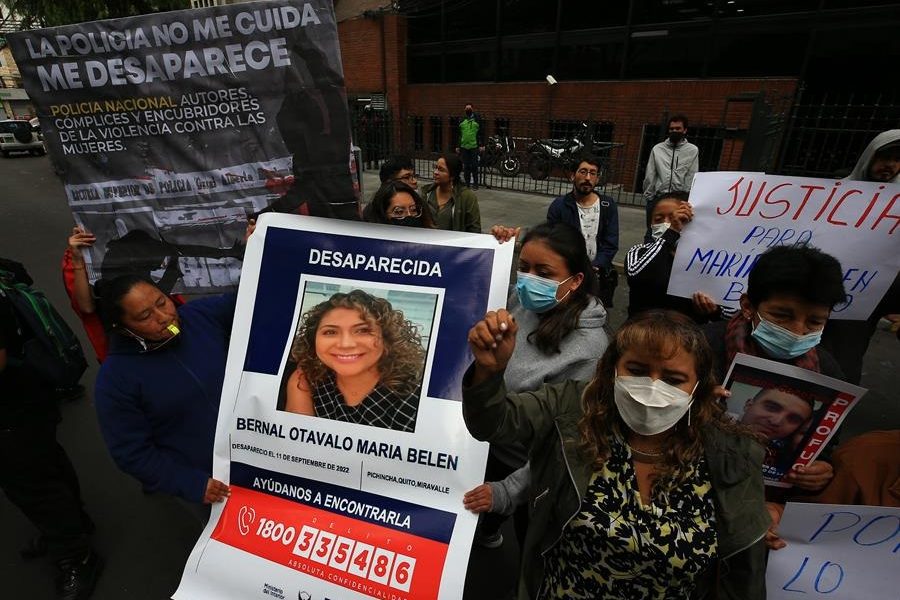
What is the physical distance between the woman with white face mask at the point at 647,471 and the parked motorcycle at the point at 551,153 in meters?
10.6

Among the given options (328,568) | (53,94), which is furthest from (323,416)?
(53,94)

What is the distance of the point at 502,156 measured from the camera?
41.2ft

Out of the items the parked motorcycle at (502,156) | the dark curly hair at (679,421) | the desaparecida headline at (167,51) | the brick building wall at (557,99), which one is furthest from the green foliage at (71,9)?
the dark curly hair at (679,421)

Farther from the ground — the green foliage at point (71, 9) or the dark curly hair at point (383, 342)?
the green foliage at point (71, 9)

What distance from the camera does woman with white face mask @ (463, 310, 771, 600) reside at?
3.88ft

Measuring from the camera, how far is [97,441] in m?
3.27

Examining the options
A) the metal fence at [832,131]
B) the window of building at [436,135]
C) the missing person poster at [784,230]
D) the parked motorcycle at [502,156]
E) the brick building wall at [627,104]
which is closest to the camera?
the missing person poster at [784,230]

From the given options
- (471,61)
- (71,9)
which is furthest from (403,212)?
(471,61)

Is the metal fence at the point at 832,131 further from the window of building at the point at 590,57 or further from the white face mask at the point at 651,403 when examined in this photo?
the window of building at the point at 590,57

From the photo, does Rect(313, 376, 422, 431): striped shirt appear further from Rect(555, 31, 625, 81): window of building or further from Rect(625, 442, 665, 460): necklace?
Rect(555, 31, 625, 81): window of building

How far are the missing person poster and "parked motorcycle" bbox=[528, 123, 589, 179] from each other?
9379 mm

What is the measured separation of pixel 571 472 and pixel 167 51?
7.14 feet

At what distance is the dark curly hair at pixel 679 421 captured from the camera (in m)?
1.21

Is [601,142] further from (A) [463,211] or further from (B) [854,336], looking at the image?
(B) [854,336]
